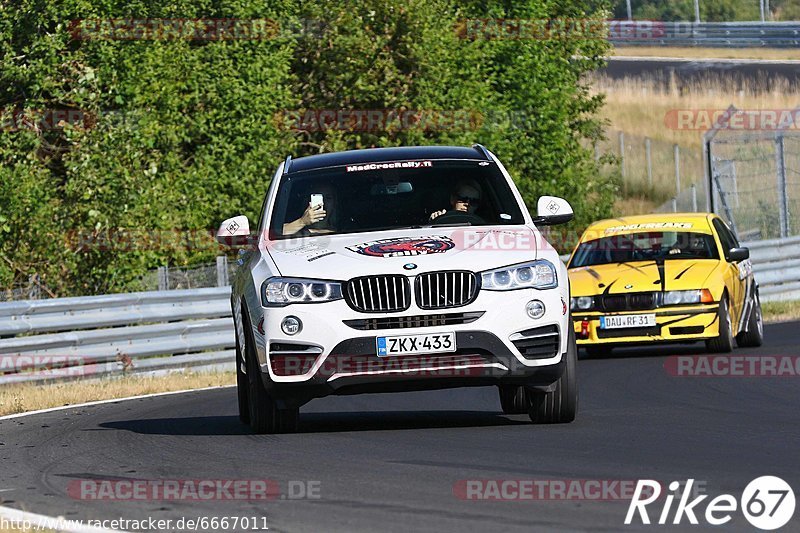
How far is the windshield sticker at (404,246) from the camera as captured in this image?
9.35m

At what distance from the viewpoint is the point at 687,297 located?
1611 centimetres

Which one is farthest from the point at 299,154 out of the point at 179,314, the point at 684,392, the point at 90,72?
the point at 684,392

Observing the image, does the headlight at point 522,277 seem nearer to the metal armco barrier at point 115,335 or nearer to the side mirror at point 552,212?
the side mirror at point 552,212

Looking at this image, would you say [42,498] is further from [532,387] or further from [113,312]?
[113,312]

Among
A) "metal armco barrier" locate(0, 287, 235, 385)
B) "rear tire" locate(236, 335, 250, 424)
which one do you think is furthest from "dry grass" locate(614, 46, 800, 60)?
"rear tire" locate(236, 335, 250, 424)

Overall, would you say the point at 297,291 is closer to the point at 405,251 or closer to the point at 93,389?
the point at 405,251

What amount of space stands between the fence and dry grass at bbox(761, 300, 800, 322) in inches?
66.1

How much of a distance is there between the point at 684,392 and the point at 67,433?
4617 millimetres

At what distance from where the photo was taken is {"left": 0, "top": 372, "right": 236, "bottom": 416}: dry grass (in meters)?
14.3

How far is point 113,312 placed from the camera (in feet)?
57.8

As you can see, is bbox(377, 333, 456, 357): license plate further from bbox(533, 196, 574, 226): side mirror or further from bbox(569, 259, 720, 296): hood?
bbox(569, 259, 720, 296): hood

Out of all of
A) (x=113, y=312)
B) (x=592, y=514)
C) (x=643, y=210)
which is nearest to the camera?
(x=592, y=514)

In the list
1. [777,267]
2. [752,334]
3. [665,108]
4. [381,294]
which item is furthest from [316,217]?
[665,108]

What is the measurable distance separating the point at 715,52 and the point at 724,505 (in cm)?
6210
